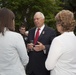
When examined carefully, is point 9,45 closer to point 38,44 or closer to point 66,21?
point 66,21

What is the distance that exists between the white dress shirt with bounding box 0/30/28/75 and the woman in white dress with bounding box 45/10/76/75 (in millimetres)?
535

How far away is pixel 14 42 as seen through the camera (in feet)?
15.4

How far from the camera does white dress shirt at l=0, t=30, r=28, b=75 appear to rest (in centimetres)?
469

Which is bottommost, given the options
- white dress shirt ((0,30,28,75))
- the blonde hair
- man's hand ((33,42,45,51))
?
man's hand ((33,42,45,51))

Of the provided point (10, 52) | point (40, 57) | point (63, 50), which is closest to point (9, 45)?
point (10, 52)

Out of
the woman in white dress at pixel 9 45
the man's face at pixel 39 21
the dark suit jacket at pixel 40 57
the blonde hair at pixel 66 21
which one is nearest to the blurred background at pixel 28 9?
the man's face at pixel 39 21

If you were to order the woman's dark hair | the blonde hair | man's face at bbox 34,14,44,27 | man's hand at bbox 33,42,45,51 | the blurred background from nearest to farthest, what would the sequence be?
the blonde hair
the woman's dark hair
man's hand at bbox 33,42,45,51
man's face at bbox 34,14,44,27
the blurred background

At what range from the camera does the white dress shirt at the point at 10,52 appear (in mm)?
4691

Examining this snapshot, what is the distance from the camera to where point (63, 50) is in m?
4.34

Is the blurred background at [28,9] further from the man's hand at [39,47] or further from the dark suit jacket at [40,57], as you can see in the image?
the man's hand at [39,47]

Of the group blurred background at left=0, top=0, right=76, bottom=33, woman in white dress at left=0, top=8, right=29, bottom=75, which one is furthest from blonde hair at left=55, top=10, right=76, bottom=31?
blurred background at left=0, top=0, right=76, bottom=33

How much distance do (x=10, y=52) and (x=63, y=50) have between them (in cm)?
81

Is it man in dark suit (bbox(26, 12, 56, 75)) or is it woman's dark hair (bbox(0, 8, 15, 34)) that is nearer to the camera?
woman's dark hair (bbox(0, 8, 15, 34))

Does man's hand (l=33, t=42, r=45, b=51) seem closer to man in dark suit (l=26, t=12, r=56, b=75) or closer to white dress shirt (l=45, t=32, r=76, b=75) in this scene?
man in dark suit (l=26, t=12, r=56, b=75)
